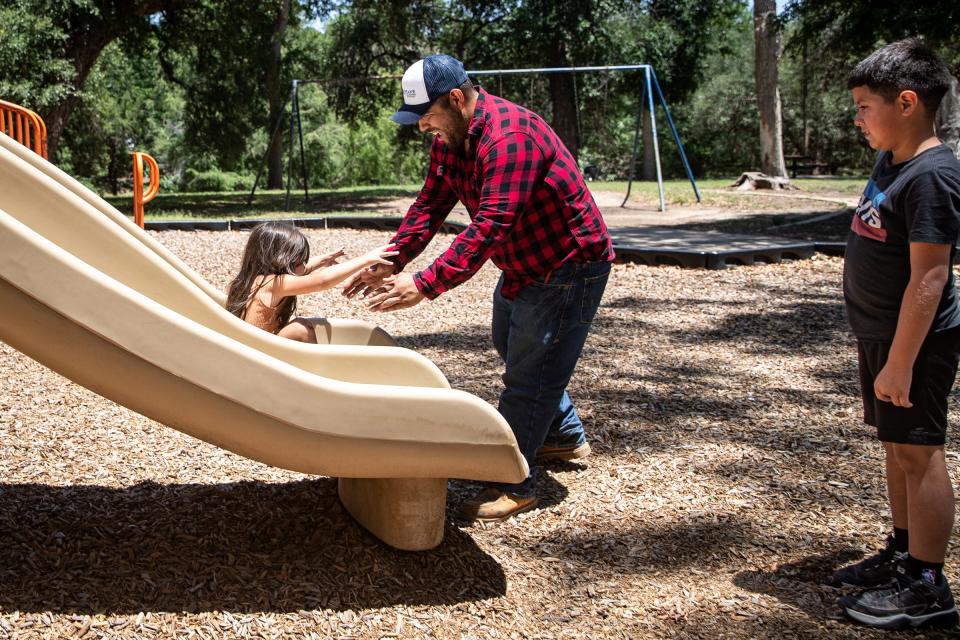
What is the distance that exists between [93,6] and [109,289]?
47.7 ft

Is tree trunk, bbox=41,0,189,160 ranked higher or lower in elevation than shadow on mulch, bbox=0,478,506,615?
higher

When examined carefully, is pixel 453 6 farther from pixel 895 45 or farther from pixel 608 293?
pixel 895 45

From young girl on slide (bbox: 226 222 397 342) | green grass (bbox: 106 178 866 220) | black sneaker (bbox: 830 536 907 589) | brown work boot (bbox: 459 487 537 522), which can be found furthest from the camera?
green grass (bbox: 106 178 866 220)

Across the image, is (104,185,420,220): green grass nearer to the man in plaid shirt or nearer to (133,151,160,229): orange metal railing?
(133,151,160,229): orange metal railing

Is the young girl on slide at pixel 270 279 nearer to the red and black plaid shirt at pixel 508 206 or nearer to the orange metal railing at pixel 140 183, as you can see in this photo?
the red and black plaid shirt at pixel 508 206

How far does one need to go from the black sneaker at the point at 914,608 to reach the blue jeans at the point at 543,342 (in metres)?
1.21

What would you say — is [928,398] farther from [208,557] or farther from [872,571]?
[208,557]

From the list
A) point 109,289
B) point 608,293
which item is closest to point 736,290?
point 608,293

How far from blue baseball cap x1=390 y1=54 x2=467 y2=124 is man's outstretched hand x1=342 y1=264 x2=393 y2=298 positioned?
21.7 inches

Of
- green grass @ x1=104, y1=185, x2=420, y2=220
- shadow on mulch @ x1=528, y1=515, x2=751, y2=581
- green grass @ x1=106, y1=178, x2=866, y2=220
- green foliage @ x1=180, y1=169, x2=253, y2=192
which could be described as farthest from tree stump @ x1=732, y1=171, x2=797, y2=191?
green foliage @ x1=180, y1=169, x2=253, y2=192

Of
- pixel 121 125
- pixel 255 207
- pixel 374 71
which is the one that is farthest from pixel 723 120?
pixel 255 207

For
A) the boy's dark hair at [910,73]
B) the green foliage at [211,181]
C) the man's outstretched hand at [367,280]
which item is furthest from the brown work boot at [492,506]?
the green foliage at [211,181]

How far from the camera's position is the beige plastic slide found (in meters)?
2.21

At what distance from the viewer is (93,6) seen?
48.3ft
